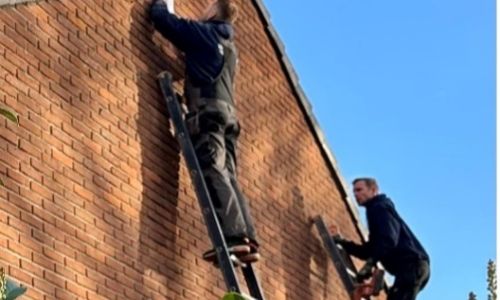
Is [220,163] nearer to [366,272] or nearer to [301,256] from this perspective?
[301,256]

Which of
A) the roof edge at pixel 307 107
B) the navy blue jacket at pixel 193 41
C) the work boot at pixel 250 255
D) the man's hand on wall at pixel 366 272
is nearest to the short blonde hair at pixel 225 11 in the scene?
the navy blue jacket at pixel 193 41

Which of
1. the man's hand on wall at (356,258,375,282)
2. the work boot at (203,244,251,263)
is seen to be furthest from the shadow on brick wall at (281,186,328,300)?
the work boot at (203,244,251,263)

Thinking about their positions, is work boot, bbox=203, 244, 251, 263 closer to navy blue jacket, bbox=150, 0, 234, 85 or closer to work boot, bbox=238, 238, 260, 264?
work boot, bbox=238, 238, 260, 264

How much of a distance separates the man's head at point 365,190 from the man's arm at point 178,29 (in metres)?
2.29

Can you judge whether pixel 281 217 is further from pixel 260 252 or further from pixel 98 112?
pixel 98 112

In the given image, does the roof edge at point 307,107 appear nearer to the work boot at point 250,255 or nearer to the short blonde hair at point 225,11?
the short blonde hair at point 225,11

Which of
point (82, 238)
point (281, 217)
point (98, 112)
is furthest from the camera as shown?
point (281, 217)

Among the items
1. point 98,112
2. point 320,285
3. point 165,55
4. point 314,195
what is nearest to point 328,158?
point 314,195

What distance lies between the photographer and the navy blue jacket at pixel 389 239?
27.9ft

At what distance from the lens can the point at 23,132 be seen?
5633mm

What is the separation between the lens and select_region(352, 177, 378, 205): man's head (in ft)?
28.9

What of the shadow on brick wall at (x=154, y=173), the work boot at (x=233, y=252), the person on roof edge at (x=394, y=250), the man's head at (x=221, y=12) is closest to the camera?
the shadow on brick wall at (x=154, y=173)

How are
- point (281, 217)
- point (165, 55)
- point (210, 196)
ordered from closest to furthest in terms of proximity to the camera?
point (210, 196) < point (165, 55) < point (281, 217)

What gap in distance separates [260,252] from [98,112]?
1.87 m
